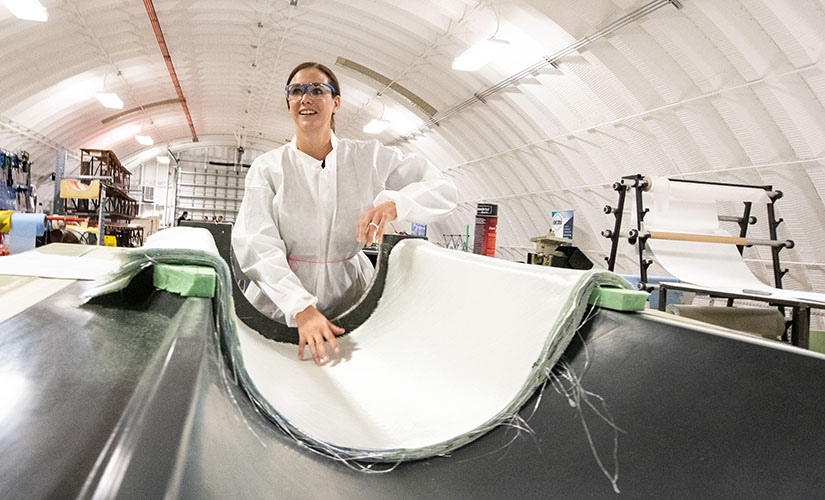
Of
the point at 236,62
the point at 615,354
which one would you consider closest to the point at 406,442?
the point at 615,354

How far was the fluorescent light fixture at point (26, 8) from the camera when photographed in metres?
6.64

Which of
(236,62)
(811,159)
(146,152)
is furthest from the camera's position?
(146,152)

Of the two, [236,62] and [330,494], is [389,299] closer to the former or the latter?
[330,494]

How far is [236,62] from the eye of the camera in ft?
41.2

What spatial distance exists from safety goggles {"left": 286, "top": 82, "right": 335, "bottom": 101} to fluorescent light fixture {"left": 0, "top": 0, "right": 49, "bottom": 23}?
277 inches

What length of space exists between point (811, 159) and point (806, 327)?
14.5 ft

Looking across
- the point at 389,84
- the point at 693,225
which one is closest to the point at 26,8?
the point at 389,84

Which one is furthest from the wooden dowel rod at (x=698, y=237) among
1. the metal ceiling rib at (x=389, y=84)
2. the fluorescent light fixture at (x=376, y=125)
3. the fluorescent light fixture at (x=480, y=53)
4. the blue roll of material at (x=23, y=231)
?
the fluorescent light fixture at (x=376, y=125)

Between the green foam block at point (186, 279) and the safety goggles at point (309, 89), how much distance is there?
128 centimetres

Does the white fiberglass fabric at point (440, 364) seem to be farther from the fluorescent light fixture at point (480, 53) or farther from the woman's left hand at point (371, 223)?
the fluorescent light fixture at point (480, 53)

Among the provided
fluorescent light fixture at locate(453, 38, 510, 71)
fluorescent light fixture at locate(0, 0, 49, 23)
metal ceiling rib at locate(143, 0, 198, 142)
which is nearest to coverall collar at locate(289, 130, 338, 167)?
fluorescent light fixture at locate(453, 38, 510, 71)

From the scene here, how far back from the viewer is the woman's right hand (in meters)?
1.45

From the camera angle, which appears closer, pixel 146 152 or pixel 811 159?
pixel 811 159

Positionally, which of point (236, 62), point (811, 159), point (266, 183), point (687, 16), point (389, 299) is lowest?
point (389, 299)
